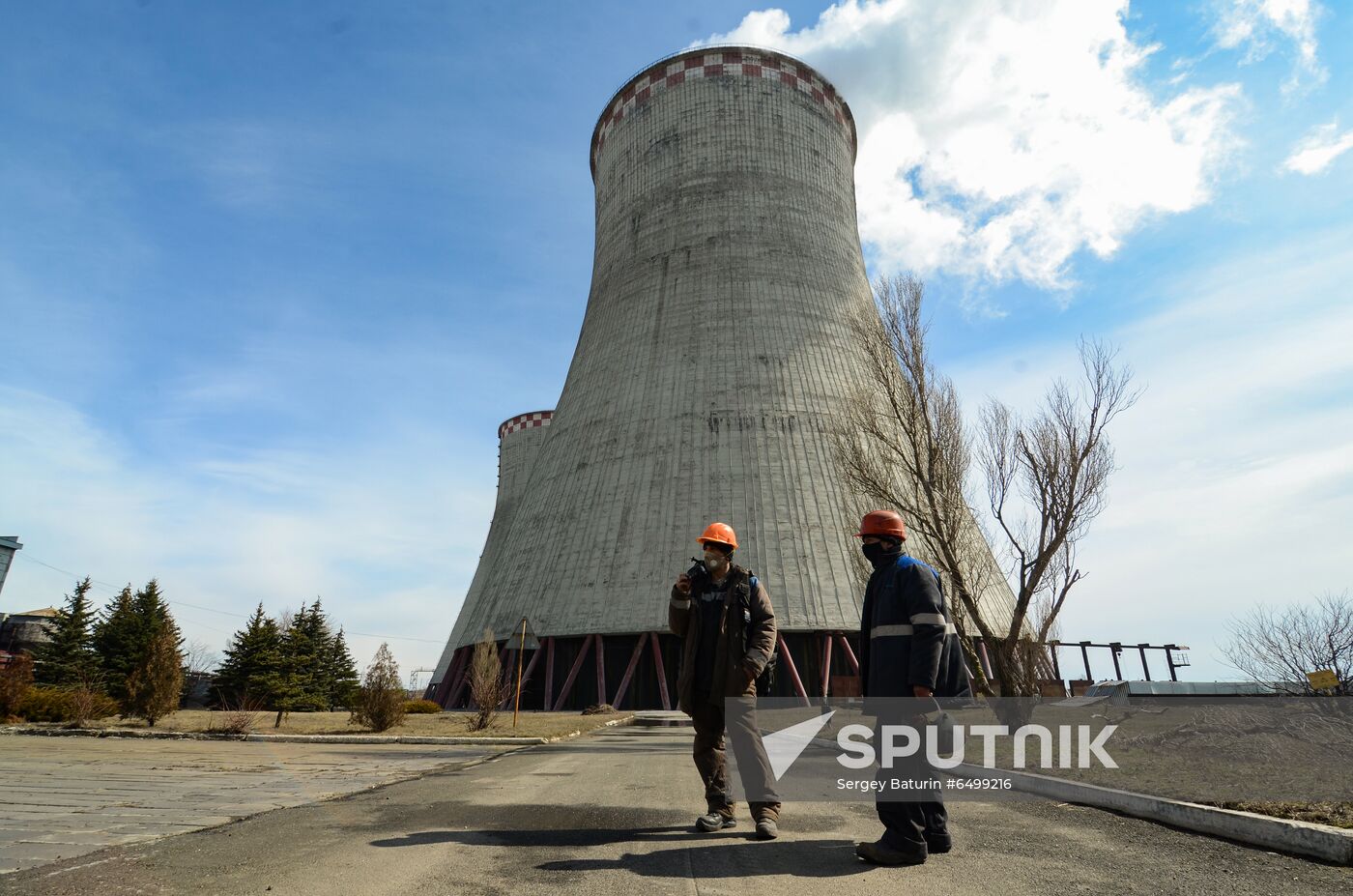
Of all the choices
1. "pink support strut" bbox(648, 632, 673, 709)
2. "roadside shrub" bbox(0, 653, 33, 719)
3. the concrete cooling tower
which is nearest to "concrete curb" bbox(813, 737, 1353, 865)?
the concrete cooling tower

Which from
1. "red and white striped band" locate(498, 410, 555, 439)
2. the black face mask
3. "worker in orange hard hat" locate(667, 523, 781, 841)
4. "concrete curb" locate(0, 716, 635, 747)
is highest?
"red and white striped band" locate(498, 410, 555, 439)

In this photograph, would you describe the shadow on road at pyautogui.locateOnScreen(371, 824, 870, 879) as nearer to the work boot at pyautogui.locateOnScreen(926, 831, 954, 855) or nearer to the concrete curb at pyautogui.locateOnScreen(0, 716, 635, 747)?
the work boot at pyautogui.locateOnScreen(926, 831, 954, 855)

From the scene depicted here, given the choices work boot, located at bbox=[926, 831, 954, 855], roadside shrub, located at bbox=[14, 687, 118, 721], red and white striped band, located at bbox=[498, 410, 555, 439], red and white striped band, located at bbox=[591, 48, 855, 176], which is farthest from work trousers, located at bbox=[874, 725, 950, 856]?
red and white striped band, located at bbox=[498, 410, 555, 439]

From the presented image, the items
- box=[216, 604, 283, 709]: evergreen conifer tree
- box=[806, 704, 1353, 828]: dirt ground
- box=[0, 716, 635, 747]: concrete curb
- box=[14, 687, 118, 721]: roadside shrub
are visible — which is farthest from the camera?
box=[216, 604, 283, 709]: evergreen conifer tree

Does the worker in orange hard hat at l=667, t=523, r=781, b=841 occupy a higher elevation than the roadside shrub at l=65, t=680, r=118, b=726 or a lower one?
higher

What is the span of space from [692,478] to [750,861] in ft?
48.5

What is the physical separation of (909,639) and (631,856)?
1464mm

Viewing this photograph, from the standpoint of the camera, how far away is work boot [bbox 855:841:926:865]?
2.84 meters

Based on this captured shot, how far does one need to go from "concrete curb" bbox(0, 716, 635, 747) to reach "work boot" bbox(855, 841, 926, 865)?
25.1 feet

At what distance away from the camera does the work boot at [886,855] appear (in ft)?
9.31

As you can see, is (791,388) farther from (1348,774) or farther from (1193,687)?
(1193,687)

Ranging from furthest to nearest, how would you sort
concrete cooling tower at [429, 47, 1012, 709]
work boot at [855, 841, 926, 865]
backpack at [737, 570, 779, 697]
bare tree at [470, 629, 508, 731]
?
1. concrete cooling tower at [429, 47, 1012, 709]
2. bare tree at [470, 629, 508, 731]
3. backpack at [737, 570, 779, 697]
4. work boot at [855, 841, 926, 865]

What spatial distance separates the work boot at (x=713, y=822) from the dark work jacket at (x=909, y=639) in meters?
0.91

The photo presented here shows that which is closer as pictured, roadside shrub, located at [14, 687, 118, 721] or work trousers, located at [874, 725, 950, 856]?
work trousers, located at [874, 725, 950, 856]
